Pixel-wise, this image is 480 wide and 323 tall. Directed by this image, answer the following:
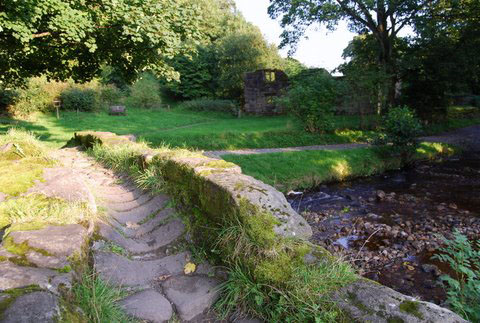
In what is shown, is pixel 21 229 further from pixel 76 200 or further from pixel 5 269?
pixel 76 200

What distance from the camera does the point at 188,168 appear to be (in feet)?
13.0

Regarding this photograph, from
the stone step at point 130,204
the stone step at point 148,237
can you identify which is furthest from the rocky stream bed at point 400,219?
the stone step at point 130,204

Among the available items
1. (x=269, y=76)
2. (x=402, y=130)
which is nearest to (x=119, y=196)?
(x=402, y=130)

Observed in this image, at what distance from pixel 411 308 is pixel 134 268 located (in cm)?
227

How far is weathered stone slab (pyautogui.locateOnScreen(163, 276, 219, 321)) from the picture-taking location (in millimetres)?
2707

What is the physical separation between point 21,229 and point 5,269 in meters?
0.61

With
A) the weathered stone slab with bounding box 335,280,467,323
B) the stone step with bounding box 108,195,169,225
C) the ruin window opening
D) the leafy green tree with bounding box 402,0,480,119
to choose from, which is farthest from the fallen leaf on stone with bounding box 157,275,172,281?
the ruin window opening

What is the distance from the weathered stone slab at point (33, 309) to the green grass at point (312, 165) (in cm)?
994

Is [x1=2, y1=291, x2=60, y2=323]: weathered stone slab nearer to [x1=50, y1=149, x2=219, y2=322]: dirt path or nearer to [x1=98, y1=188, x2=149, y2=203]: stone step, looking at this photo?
[x1=50, y1=149, x2=219, y2=322]: dirt path

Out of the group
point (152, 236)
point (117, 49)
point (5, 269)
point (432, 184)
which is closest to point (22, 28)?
point (117, 49)

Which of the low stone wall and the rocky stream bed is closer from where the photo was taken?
the low stone wall

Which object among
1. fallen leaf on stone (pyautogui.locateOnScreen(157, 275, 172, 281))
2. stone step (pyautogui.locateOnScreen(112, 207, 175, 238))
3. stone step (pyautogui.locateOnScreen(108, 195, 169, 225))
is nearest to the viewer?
fallen leaf on stone (pyautogui.locateOnScreen(157, 275, 172, 281))

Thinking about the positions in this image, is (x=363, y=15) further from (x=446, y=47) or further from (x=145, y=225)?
(x=145, y=225)

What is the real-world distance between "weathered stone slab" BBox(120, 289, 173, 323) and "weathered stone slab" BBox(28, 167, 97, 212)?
1213 millimetres
